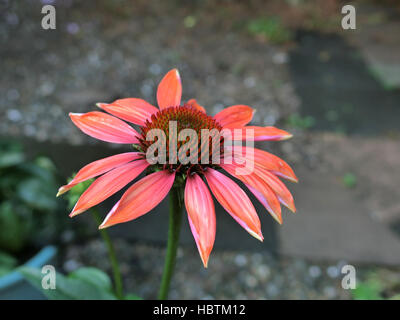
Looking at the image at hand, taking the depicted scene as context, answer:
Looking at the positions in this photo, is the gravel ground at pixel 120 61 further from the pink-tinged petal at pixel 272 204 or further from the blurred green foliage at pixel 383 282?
the pink-tinged petal at pixel 272 204

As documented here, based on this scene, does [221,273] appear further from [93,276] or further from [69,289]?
[69,289]

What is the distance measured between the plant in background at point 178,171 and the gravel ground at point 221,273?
91 cm

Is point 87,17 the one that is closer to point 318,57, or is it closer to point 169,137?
point 318,57

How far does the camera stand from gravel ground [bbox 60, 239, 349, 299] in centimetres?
148

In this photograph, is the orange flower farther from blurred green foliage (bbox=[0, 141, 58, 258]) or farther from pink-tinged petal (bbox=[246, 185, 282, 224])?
blurred green foliage (bbox=[0, 141, 58, 258])

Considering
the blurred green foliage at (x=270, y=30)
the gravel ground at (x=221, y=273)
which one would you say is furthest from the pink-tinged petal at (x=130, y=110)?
the blurred green foliage at (x=270, y=30)

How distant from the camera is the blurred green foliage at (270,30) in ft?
10.7

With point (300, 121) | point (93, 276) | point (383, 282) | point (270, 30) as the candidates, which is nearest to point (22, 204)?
point (93, 276)

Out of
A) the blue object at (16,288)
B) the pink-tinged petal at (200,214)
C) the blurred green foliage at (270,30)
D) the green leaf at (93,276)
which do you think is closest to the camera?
the pink-tinged petal at (200,214)

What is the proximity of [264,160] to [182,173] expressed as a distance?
0.40ft

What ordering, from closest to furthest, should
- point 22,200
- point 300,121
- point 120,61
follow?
point 22,200 < point 300,121 < point 120,61

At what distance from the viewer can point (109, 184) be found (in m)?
0.51

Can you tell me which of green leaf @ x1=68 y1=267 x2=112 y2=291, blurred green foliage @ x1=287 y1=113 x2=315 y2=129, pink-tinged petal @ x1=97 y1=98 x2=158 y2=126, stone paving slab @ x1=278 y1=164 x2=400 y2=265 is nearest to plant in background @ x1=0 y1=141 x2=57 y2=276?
green leaf @ x1=68 y1=267 x2=112 y2=291

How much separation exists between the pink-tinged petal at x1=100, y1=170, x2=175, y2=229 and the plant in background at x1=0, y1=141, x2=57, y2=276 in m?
0.93
